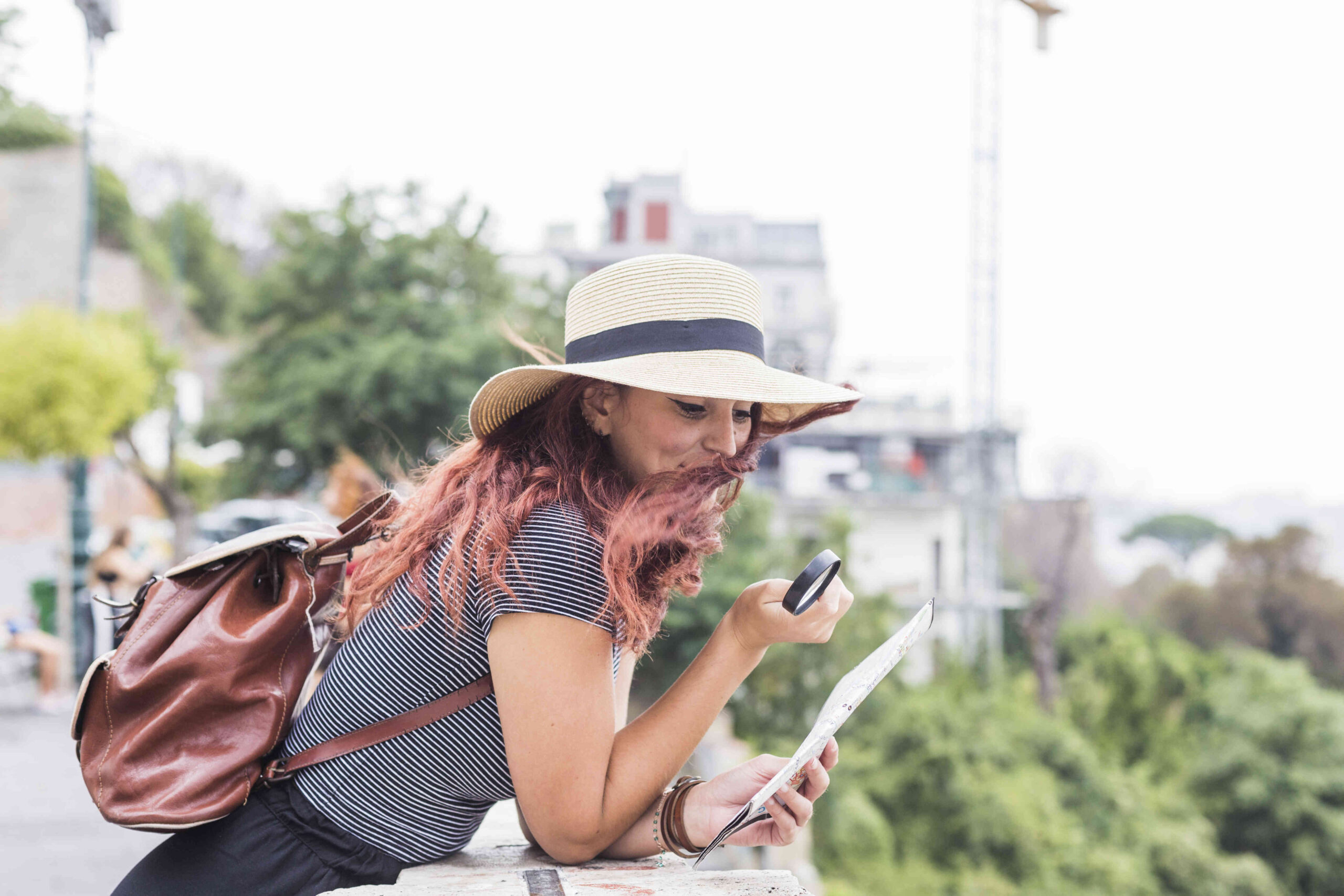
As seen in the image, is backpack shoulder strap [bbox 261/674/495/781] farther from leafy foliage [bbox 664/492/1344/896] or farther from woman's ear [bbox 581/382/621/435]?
leafy foliage [bbox 664/492/1344/896]

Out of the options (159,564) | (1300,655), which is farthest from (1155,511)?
(159,564)

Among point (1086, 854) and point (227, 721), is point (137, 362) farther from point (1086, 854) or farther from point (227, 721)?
point (1086, 854)

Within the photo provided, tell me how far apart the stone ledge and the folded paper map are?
46mm

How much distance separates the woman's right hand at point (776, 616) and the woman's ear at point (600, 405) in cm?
33

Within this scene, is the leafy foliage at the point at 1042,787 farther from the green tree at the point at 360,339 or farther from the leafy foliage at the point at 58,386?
the leafy foliage at the point at 58,386

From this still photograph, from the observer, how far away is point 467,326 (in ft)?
51.1

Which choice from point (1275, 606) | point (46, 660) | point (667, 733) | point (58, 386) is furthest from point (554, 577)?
point (1275, 606)

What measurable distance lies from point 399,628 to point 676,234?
1342 inches

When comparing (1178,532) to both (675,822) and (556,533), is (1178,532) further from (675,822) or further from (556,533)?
(556,533)

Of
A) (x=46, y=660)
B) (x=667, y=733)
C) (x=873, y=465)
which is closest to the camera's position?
(x=667, y=733)

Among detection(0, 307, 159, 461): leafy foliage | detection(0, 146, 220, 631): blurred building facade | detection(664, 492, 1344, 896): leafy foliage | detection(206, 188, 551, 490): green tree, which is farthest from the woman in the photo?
detection(0, 146, 220, 631): blurred building facade

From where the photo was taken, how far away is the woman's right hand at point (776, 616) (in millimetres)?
1338

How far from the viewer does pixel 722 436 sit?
149 centimetres

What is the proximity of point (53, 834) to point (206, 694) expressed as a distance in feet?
17.6
